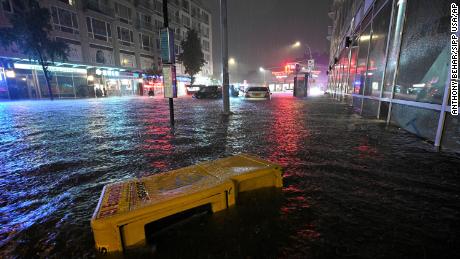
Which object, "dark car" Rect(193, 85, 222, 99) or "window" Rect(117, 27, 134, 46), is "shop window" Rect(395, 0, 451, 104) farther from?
"window" Rect(117, 27, 134, 46)

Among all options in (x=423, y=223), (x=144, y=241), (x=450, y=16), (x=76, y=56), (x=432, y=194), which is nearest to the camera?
(x=144, y=241)

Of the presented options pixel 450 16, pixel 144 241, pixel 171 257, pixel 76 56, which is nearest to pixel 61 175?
pixel 144 241

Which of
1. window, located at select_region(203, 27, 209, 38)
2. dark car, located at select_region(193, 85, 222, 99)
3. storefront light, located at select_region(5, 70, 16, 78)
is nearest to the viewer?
storefront light, located at select_region(5, 70, 16, 78)

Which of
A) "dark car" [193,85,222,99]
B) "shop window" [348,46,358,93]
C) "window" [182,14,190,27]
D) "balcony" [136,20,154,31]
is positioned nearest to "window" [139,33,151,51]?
"balcony" [136,20,154,31]

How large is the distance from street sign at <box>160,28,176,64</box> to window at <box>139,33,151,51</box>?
37.3 m

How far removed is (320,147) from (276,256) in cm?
354

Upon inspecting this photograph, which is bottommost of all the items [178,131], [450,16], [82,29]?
[178,131]

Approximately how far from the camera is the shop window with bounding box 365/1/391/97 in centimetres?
864

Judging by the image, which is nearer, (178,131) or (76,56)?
(178,131)

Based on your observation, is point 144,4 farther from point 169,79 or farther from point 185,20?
point 169,79

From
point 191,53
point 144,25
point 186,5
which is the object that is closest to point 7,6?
point 144,25

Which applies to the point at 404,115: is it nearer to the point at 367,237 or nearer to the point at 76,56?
the point at 367,237

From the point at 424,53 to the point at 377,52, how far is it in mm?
4300

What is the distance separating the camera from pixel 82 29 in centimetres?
2984
